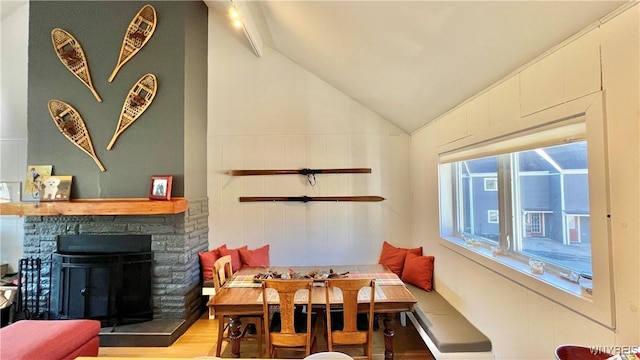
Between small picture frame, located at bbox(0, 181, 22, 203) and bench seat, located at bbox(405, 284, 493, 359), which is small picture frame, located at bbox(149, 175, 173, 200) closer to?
small picture frame, located at bbox(0, 181, 22, 203)

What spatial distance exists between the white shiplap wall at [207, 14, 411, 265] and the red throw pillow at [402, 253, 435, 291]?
24.9 inches

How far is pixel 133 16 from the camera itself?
338cm

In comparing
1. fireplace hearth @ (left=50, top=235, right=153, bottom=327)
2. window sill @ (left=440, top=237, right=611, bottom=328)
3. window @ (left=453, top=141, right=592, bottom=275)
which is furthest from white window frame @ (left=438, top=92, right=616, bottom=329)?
fireplace hearth @ (left=50, top=235, right=153, bottom=327)

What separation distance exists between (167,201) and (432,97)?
2817mm

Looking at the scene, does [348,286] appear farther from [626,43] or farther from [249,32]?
[249,32]

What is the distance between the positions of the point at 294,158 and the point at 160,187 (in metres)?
1.69

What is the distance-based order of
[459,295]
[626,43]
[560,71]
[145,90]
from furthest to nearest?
[145,90] < [459,295] < [560,71] < [626,43]

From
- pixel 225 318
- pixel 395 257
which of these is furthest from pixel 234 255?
pixel 395 257

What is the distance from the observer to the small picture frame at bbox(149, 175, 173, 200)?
3230 mm

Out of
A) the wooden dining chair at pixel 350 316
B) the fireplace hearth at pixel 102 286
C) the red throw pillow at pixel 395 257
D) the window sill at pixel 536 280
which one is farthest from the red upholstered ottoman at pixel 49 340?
the window sill at pixel 536 280

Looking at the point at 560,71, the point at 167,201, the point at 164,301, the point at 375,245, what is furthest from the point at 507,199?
the point at 164,301

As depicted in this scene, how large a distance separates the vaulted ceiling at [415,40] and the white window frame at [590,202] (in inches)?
14.3

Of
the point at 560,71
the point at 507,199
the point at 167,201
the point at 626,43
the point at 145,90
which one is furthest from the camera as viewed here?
the point at 145,90

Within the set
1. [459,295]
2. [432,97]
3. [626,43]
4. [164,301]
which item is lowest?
[164,301]
